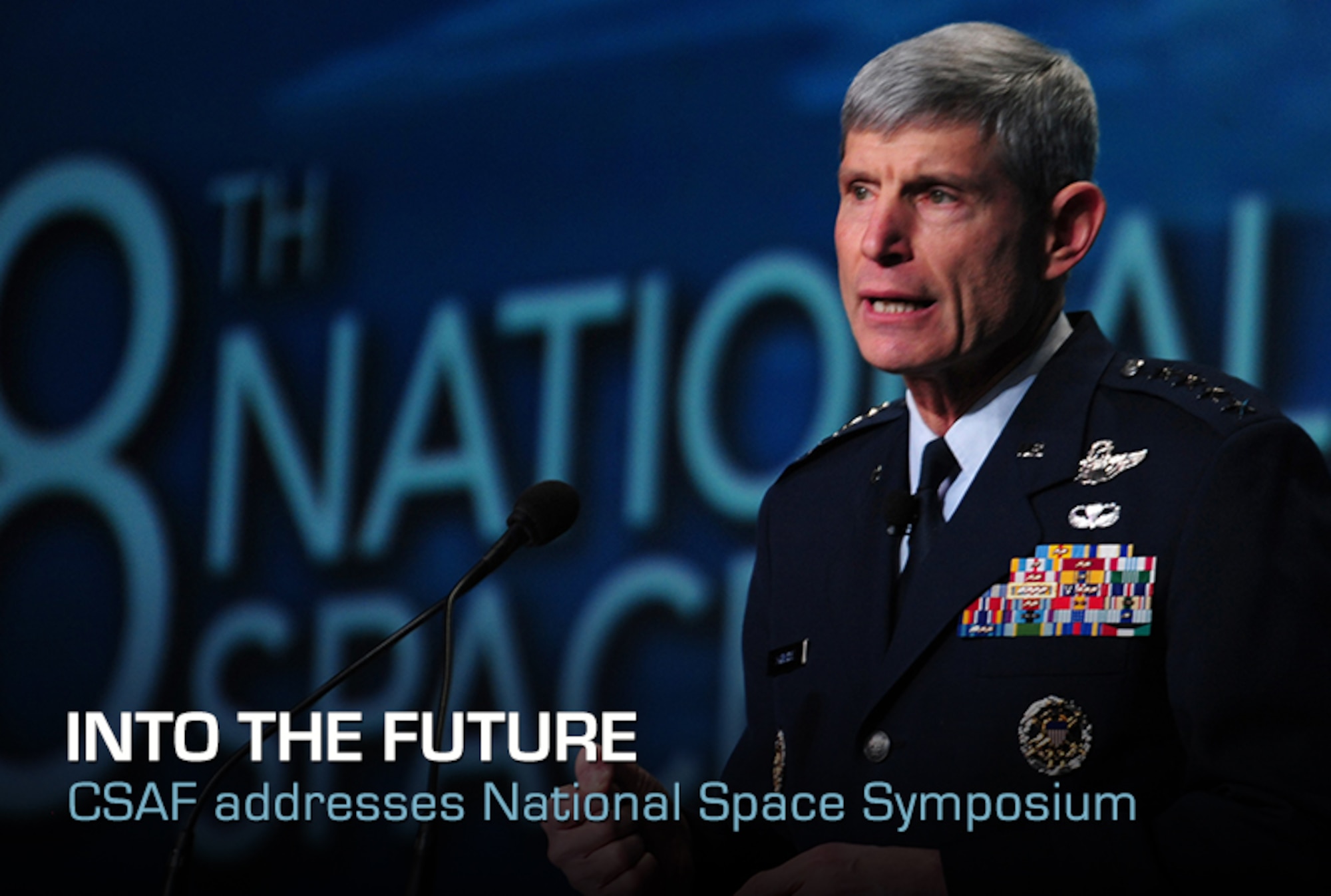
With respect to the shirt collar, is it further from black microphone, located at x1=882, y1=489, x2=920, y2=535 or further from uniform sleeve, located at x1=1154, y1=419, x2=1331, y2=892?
uniform sleeve, located at x1=1154, y1=419, x2=1331, y2=892

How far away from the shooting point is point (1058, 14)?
109 inches

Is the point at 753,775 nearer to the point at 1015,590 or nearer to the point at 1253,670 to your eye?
the point at 1015,590

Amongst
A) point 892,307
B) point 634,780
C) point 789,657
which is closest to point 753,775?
point 789,657

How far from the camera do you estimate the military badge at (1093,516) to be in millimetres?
1520

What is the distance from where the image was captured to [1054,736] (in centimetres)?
146

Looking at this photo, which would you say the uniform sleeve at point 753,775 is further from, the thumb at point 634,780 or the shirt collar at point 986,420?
the shirt collar at point 986,420

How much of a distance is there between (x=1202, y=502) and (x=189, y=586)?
2.51 metres

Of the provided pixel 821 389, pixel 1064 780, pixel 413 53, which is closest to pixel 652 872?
pixel 1064 780

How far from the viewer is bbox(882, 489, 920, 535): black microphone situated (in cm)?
164

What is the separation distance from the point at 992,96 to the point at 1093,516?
1.49 feet

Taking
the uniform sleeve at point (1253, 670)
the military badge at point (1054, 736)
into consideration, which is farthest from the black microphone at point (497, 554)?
the uniform sleeve at point (1253, 670)

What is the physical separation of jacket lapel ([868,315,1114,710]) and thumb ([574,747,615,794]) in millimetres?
334

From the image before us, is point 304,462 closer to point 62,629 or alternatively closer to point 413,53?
point 62,629

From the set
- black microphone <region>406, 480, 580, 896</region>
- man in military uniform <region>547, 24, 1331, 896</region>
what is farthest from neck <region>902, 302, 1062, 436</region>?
black microphone <region>406, 480, 580, 896</region>
